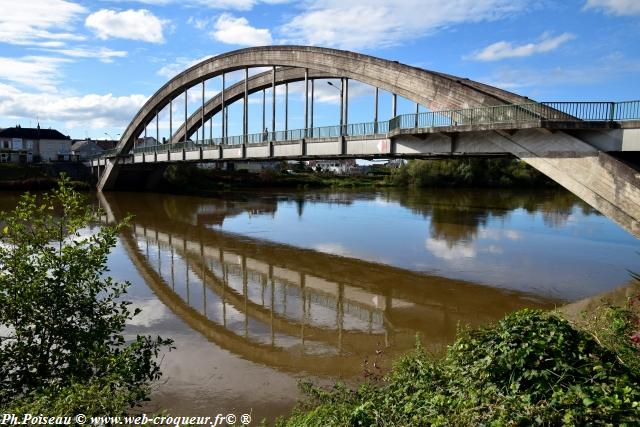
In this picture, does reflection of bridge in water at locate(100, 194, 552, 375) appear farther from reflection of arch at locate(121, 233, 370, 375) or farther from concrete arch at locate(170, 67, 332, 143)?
concrete arch at locate(170, 67, 332, 143)

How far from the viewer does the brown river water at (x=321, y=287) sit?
882cm

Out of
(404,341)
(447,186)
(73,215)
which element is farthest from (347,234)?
(447,186)

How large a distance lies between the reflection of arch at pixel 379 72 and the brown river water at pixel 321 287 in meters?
6.48

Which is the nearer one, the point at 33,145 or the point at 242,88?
the point at 242,88

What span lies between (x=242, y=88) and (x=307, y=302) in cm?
3691

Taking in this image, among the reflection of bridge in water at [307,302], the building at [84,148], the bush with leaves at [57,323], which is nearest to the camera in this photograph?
the bush with leaves at [57,323]

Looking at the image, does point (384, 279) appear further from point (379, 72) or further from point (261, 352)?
point (379, 72)

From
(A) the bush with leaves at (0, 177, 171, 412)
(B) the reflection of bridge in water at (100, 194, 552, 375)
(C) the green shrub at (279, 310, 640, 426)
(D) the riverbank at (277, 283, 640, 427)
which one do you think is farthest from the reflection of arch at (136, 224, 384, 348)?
(A) the bush with leaves at (0, 177, 171, 412)

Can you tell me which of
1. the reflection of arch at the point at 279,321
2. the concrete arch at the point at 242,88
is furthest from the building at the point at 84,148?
the reflection of arch at the point at 279,321

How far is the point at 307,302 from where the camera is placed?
44.0ft

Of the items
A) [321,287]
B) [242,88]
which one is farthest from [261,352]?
[242,88]

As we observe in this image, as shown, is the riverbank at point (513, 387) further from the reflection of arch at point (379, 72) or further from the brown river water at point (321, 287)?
the reflection of arch at point (379, 72)

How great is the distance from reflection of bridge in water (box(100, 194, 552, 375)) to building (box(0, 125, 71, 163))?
A: 6670 cm

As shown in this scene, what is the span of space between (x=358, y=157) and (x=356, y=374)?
16716 millimetres
